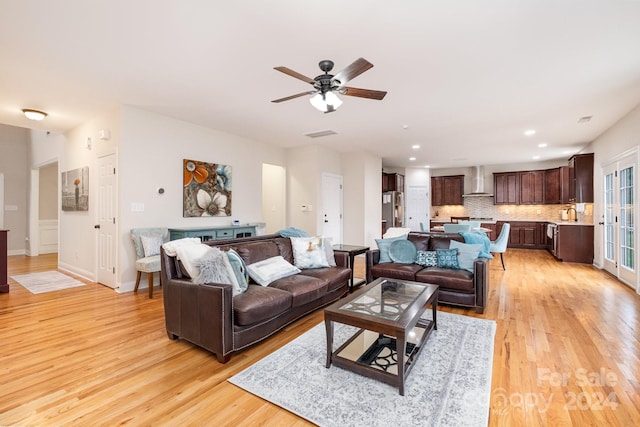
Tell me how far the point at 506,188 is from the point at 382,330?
9469mm

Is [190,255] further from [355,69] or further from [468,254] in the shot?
[468,254]

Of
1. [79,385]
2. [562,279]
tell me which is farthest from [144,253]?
[562,279]

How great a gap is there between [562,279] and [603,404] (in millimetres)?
4013

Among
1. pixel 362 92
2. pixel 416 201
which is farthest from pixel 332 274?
pixel 416 201

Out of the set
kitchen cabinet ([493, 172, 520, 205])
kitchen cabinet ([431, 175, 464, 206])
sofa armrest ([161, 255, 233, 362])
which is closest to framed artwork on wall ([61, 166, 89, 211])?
sofa armrest ([161, 255, 233, 362])

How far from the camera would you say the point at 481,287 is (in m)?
3.44

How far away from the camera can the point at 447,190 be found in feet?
34.2

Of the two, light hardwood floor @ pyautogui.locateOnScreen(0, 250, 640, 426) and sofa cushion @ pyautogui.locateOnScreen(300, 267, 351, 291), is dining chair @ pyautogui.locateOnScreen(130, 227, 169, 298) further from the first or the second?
sofa cushion @ pyautogui.locateOnScreen(300, 267, 351, 291)

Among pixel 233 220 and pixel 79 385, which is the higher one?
pixel 233 220

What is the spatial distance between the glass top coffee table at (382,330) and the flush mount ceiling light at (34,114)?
5312 millimetres

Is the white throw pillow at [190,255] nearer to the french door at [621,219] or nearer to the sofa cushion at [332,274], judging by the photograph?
the sofa cushion at [332,274]

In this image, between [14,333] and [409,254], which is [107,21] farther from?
[409,254]

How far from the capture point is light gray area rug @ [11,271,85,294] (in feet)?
14.9

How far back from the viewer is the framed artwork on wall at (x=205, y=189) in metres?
5.04
